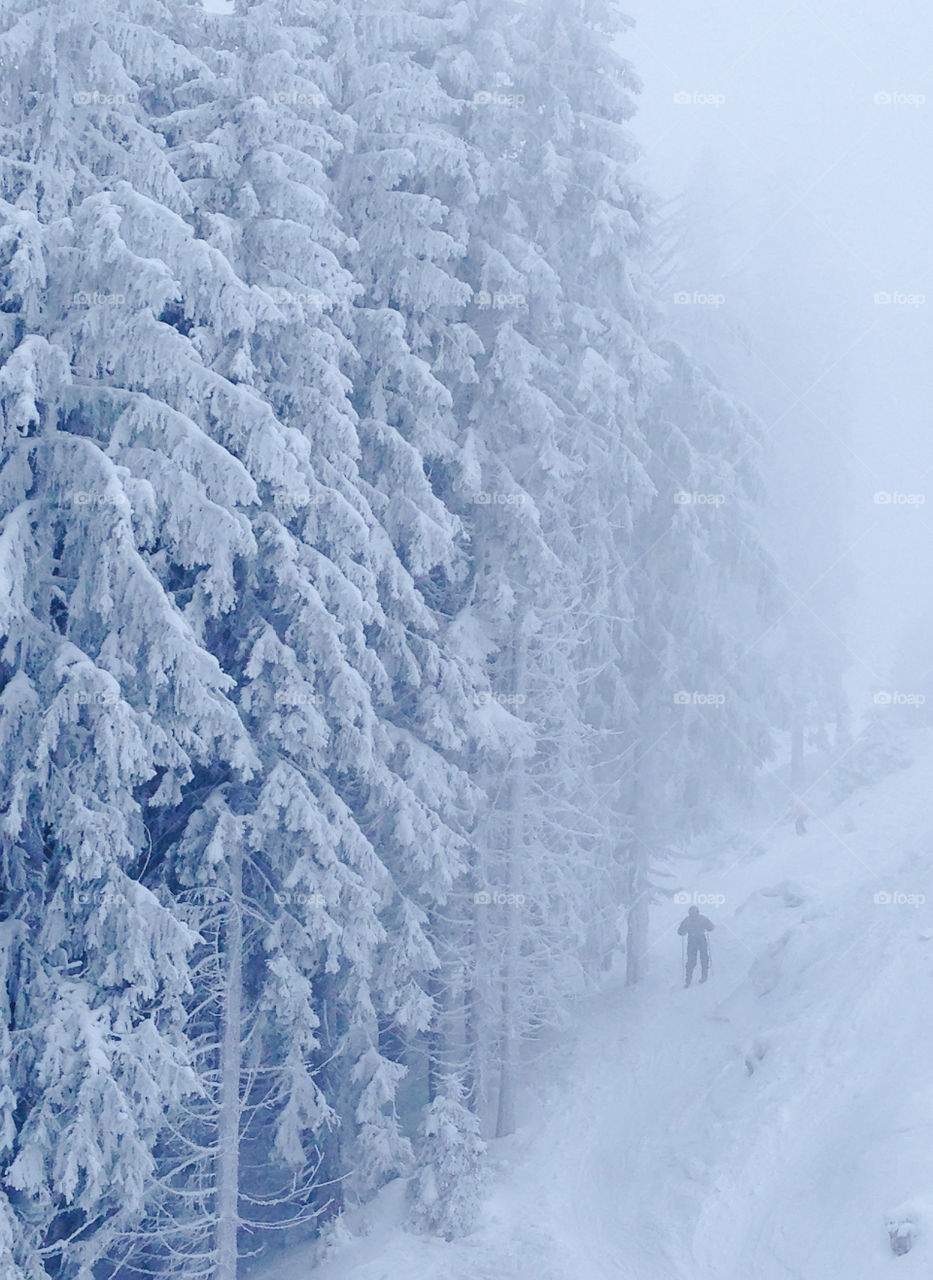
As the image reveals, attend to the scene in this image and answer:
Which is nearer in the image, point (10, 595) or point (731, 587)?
point (10, 595)

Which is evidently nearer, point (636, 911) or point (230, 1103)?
point (230, 1103)

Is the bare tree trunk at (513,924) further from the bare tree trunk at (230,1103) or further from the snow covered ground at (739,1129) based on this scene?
the bare tree trunk at (230,1103)

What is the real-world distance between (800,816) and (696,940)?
10.2 metres

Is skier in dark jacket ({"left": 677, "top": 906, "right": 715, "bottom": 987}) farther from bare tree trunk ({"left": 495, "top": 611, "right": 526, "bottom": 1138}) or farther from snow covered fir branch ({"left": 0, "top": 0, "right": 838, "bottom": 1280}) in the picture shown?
bare tree trunk ({"left": 495, "top": 611, "right": 526, "bottom": 1138})

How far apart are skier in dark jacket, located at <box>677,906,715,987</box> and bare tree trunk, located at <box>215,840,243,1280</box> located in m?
10.6

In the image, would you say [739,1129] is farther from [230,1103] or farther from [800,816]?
[800,816]

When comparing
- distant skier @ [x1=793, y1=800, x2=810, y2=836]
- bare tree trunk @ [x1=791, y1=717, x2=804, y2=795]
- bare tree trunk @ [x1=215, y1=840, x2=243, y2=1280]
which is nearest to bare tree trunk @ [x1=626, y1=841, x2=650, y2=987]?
distant skier @ [x1=793, y1=800, x2=810, y2=836]

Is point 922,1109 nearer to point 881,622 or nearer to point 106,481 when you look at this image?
point 106,481

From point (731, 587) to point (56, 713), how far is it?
19034 mm

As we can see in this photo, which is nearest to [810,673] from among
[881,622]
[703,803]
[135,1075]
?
[703,803]

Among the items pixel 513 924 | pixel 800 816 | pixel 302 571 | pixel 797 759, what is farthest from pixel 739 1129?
pixel 797 759

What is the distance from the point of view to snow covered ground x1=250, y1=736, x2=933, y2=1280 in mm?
13961

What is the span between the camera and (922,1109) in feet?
46.9

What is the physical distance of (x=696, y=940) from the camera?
2164 centimetres
